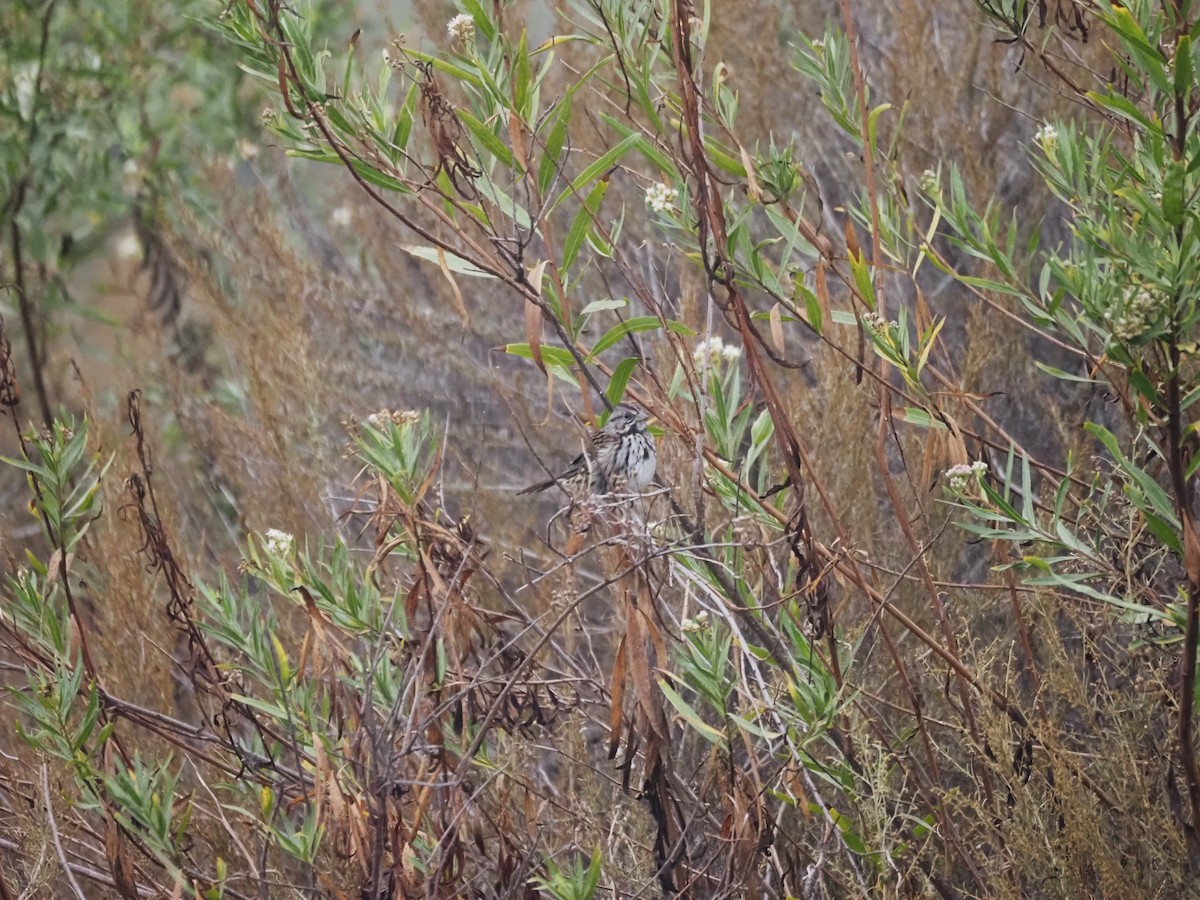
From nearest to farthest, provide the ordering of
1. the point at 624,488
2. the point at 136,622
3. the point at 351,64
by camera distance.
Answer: the point at 351,64
the point at 624,488
the point at 136,622

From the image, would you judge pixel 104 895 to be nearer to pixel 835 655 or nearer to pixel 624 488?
pixel 624 488

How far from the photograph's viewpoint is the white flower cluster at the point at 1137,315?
5.52 ft

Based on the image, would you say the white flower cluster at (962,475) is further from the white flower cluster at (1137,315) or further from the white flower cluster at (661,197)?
the white flower cluster at (661,197)

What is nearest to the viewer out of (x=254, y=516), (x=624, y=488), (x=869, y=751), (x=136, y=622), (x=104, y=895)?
(x=869, y=751)

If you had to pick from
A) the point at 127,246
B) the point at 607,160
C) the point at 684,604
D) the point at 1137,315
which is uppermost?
the point at 607,160

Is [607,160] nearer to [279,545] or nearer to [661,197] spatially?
[661,197]

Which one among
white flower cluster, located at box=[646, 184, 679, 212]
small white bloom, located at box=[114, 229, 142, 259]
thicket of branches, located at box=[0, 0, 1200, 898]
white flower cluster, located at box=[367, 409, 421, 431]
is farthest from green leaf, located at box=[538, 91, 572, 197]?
small white bloom, located at box=[114, 229, 142, 259]

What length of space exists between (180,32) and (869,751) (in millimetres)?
4810

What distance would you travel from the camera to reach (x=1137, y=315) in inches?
66.8

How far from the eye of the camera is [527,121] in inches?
74.5

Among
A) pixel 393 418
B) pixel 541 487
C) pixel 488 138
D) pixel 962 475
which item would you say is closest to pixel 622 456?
pixel 541 487

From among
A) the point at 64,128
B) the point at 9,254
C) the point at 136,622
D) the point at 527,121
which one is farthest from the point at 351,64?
the point at 9,254

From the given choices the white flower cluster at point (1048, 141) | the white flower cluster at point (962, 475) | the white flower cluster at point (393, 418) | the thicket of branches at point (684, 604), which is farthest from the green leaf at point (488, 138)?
the white flower cluster at point (1048, 141)

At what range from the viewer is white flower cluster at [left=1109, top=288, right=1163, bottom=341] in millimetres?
1684
